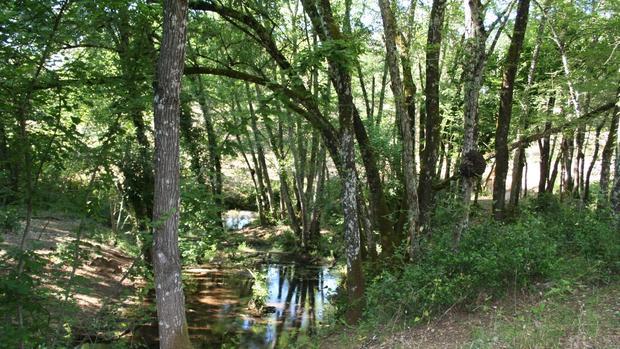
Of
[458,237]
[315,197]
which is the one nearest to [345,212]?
[458,237]

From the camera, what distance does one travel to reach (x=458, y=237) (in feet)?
26.7

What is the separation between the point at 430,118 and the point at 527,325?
16.4 feet

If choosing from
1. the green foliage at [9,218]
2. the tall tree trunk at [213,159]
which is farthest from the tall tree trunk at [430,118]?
the green foliage at [9,218]

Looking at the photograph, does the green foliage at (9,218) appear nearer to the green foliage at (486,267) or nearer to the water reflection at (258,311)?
the green foliage at (486,267)

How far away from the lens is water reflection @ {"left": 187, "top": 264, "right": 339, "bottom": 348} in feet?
37.3

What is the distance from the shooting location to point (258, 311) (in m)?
13.4

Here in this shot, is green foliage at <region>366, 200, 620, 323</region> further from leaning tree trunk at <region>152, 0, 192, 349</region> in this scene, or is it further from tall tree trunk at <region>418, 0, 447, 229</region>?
leaning tree trunk at <region>152, 0, 192, 349</region>

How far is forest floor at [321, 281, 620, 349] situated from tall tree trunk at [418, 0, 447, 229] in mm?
3086

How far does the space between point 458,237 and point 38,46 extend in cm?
726

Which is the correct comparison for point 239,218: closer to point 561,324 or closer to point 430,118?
point 430,118

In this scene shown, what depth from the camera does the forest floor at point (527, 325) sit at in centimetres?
513

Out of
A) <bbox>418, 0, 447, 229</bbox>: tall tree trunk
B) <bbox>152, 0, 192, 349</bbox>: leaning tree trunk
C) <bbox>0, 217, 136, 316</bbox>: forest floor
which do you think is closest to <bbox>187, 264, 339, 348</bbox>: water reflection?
<bbox>0, 217, 136, 316</bbox>: forest floor

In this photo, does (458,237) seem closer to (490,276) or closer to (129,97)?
(490,276)

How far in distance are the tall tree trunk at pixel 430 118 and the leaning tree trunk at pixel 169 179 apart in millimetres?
5245
